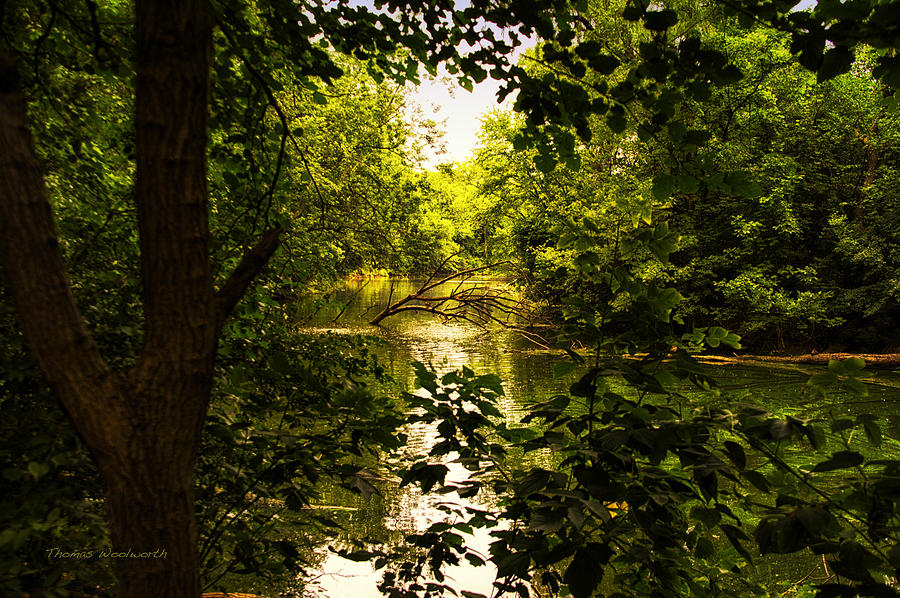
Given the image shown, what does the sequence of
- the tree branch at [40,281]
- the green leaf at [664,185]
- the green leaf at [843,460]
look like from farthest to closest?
1. the green leaf at [664,185]
2. the green leaf at [843,460]
3. the tree branch at [40,281]

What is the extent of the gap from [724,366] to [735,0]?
15.1 meters

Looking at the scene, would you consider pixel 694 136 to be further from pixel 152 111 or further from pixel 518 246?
pixel 518 246

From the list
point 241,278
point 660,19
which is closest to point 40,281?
point 241,278

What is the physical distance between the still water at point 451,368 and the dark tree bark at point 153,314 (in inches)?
→ 41.4

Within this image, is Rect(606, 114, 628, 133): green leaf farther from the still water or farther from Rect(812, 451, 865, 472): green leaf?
Rect(812, 451, 865, 472): green leaf

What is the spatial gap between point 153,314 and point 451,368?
455 inches

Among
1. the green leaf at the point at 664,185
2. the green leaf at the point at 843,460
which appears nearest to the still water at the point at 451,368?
the green leaf at the point at 843,460

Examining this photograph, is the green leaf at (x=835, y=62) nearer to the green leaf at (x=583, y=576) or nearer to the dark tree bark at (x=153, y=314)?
the green leaf at (x=583, y=576)

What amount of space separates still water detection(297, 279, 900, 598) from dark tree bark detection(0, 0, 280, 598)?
41.4 inches

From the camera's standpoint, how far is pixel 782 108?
16203 millimetres

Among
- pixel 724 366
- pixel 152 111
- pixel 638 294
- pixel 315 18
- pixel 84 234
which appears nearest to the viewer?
pixel 152 111

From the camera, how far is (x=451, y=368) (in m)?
12.5

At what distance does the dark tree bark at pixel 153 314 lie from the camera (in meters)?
0.99

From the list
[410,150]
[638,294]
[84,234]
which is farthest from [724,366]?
[84,234]
